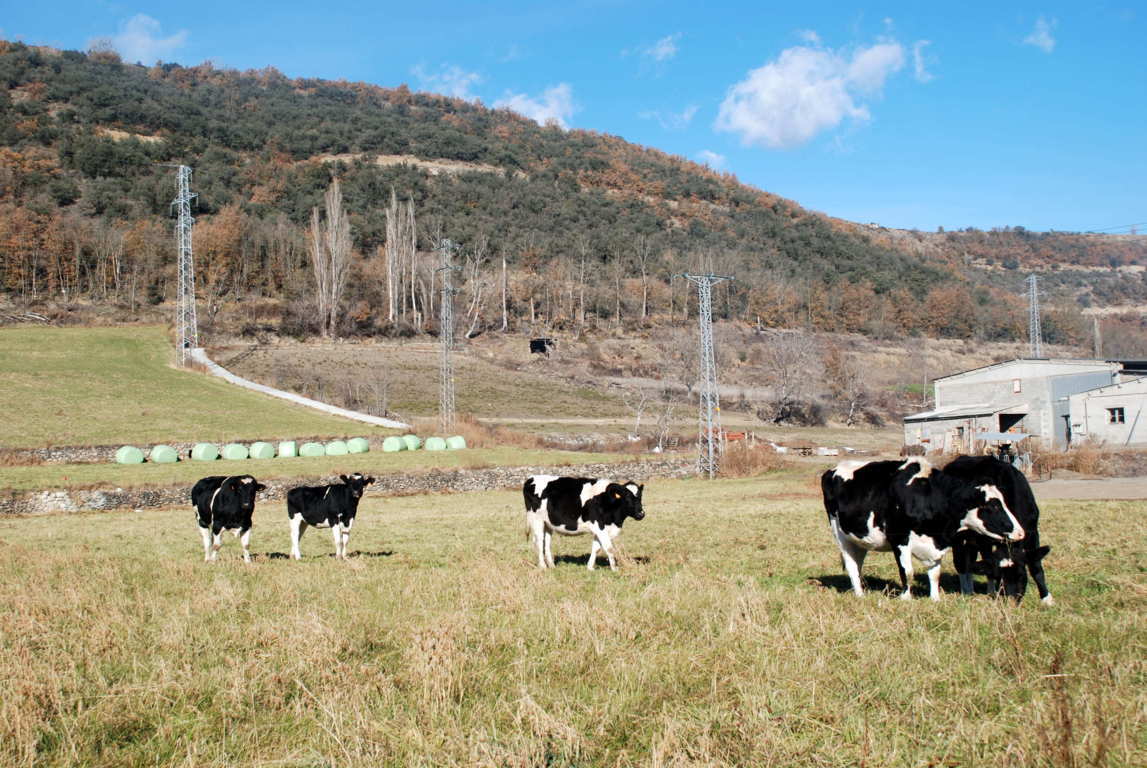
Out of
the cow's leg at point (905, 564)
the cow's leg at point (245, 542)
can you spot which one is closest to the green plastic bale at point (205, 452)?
the cow's leg at point (245, 542)

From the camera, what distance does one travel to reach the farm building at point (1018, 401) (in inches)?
1861

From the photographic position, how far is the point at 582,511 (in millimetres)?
12469

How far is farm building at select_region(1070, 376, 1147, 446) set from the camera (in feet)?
135

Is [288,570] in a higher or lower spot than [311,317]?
lower

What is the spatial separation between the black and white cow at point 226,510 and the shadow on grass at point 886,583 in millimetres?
9650

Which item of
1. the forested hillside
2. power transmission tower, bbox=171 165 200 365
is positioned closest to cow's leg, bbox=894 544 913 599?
power transmission tower, bbox=171 165 200 365

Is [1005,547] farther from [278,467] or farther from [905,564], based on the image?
[278,467]

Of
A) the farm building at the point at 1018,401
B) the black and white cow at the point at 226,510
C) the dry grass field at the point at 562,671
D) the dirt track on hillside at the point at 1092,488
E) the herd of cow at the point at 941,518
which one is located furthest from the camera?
the farm building at the point at 1018,401

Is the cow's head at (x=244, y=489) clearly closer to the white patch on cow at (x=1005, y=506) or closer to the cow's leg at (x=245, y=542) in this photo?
the cow's leg at (x=245, y=542)

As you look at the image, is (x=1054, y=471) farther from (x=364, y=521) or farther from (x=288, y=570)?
(x=288, y=570)

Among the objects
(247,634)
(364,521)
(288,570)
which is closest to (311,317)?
(364,521)

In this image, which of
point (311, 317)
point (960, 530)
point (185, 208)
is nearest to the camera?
point (960, 530)

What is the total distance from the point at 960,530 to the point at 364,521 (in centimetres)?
1747

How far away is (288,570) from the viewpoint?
1173cm
